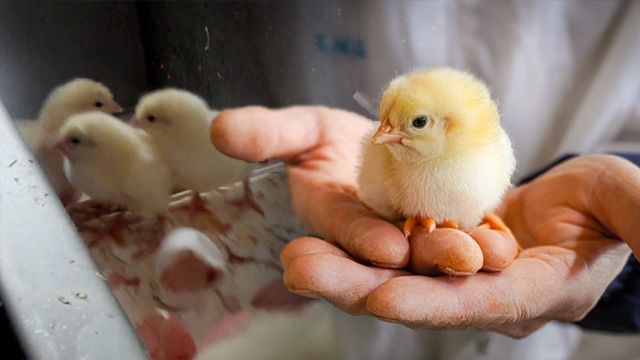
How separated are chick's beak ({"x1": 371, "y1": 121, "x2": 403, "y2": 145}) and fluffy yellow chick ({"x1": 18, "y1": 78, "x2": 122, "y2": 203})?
0.74 feet

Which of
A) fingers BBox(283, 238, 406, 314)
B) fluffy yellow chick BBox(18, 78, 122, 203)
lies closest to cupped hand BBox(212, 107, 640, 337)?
fingers BBox(283, 238, 406, 314)

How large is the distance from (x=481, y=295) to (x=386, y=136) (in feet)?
0.56

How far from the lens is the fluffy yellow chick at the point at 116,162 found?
1.93 ft

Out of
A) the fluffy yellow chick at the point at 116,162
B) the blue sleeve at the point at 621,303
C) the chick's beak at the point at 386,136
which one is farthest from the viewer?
the blue sleeve at the point at 621,303

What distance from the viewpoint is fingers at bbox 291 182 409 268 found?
0.53 meters

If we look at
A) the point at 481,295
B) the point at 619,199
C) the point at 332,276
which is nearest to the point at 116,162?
the point at 332,276

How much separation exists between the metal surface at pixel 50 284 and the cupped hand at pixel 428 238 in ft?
0.53

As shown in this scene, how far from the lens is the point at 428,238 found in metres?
0.53

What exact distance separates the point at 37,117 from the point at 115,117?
0.26 ft

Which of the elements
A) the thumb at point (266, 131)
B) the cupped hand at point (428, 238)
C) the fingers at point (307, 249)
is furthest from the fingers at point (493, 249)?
the thumb at point (266, 131)

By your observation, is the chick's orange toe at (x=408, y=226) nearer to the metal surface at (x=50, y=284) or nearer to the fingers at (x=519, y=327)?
the fingers at (x=519, y=327)

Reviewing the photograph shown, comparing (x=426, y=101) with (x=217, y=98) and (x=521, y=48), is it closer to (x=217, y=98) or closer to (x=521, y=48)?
(x=217, y=98)

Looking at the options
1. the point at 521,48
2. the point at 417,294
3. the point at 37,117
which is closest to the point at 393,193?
the point at 417,294

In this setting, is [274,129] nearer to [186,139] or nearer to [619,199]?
[186,139]
